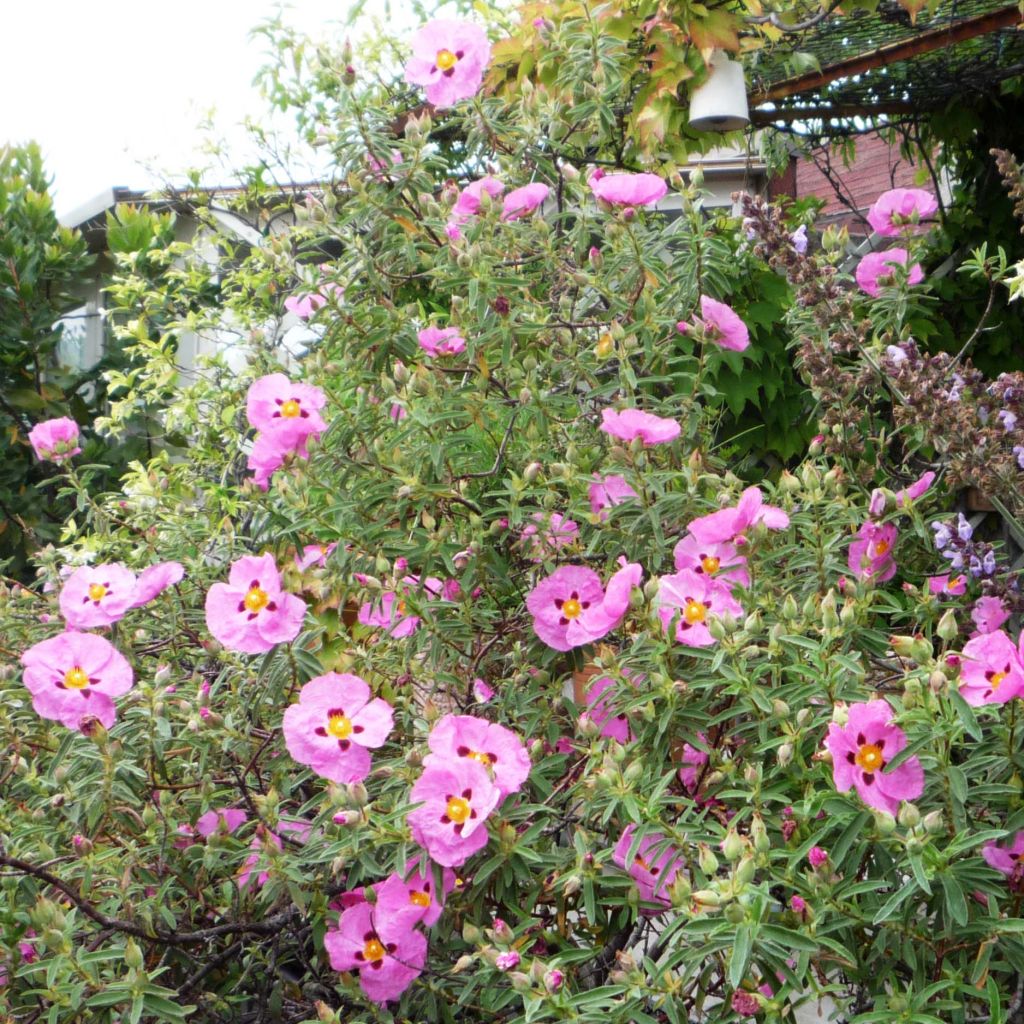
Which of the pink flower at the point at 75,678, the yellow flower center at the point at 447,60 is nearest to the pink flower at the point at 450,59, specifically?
the yellow flower center at the point at 447,60

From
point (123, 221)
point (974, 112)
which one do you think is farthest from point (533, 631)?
point (123, 221)

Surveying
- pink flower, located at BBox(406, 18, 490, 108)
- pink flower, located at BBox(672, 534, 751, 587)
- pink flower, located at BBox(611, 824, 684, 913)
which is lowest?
pink flower, located at BBox(611, 824, 684, 913)

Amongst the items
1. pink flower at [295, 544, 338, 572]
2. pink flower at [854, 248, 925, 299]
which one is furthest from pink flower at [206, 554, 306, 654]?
pink flower at [854, 248, 925, 299]

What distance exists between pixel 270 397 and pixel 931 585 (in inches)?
44.1

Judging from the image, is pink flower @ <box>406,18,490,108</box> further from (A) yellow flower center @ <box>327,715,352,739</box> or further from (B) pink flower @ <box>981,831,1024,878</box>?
(B) pink flower @ <box>981,831,1024,878</box>

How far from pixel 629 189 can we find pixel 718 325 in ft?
0.83

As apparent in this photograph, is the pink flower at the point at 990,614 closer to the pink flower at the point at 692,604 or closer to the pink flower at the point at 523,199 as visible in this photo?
the pink flower at the point at 692,604

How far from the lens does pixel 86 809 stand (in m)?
1.66

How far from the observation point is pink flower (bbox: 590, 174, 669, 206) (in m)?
1.81

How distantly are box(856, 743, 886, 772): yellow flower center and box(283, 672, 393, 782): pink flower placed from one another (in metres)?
0.60

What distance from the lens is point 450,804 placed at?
4.58 ft

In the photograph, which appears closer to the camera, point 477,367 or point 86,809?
point 86,809

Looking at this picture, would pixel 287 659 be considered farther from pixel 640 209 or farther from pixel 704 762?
pixel 640 209

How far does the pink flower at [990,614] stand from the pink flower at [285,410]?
106 cm
